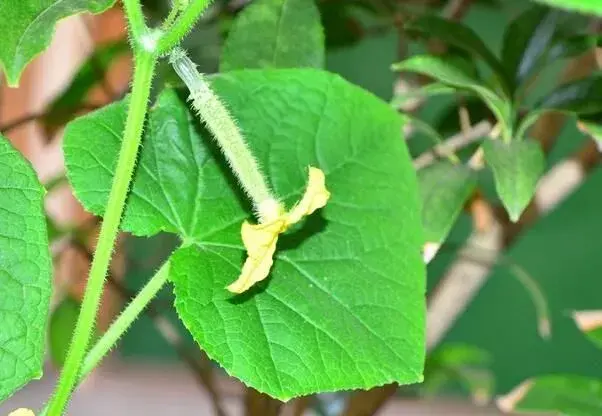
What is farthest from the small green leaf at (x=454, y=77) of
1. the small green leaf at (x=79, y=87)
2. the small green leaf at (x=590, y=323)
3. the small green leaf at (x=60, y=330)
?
the small green leaf at (x=60, y=330)

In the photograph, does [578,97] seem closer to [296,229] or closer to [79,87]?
[296,229]

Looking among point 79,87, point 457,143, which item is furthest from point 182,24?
point 79,87

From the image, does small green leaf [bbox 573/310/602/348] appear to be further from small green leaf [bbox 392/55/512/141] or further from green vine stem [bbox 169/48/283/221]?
green vine stem [bbox 169/48/283/221]

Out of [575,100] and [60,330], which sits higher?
[575,100]

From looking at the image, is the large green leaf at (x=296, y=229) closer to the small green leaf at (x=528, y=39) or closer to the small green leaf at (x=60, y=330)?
the small green leaf at (x=528, y=39)

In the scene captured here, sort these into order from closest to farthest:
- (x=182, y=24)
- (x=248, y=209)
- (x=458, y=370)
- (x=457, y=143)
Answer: (x=182, y=24)
(x=248, y=209)
(x=457, y=143)
(x=458, y=370)

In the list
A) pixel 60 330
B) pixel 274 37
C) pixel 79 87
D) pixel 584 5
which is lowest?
pixel 60 330

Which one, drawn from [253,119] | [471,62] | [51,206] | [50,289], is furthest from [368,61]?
[50,289]
